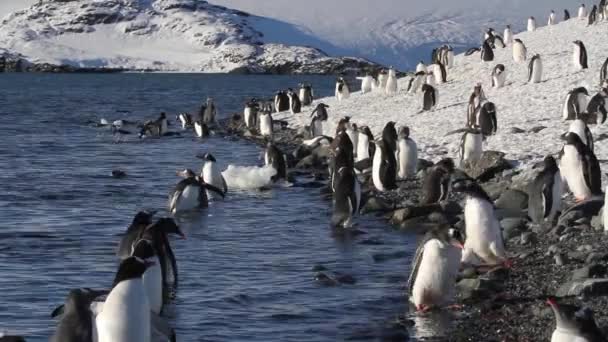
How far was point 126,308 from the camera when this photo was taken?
6.71 m

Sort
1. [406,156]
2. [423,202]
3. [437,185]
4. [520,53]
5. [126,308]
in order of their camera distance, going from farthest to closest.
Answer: [520,53] < [406,156] < [423,202] < [437,185] < [126,308]

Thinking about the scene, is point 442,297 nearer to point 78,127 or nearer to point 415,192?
point 415,192

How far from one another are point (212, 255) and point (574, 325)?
6219 mm

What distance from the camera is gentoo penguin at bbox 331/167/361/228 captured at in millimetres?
14117

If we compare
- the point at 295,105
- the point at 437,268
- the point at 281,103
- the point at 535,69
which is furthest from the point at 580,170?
the point at 281,103

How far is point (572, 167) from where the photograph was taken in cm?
1346

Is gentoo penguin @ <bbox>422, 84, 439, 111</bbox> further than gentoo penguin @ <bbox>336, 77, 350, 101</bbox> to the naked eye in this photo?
No

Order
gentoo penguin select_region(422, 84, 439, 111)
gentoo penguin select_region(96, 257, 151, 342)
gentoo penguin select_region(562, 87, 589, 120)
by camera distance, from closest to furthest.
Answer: gentoo penguin select_region(96, 257, 151, 342)
gentoo penguin select_region(562, 87, 589, 120)
gentoo penguin select_region(422, 84, 439, 111)

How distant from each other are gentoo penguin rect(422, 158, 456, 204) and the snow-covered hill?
120 meters

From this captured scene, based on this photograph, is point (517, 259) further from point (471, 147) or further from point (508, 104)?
point (508, 104)

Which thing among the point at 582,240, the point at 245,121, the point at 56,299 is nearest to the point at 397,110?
the point at 245,121

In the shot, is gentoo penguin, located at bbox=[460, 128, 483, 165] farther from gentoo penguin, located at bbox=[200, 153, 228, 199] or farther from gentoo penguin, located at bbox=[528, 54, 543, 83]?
gentoo penguin, located at bbox=[528, 54, 543, 83]

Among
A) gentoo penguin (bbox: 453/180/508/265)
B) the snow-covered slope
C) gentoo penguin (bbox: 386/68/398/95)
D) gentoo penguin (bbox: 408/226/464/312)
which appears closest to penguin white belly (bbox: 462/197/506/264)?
gentoo penguin (bbox: 453/180/508/265)

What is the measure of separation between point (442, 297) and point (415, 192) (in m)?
6.88
